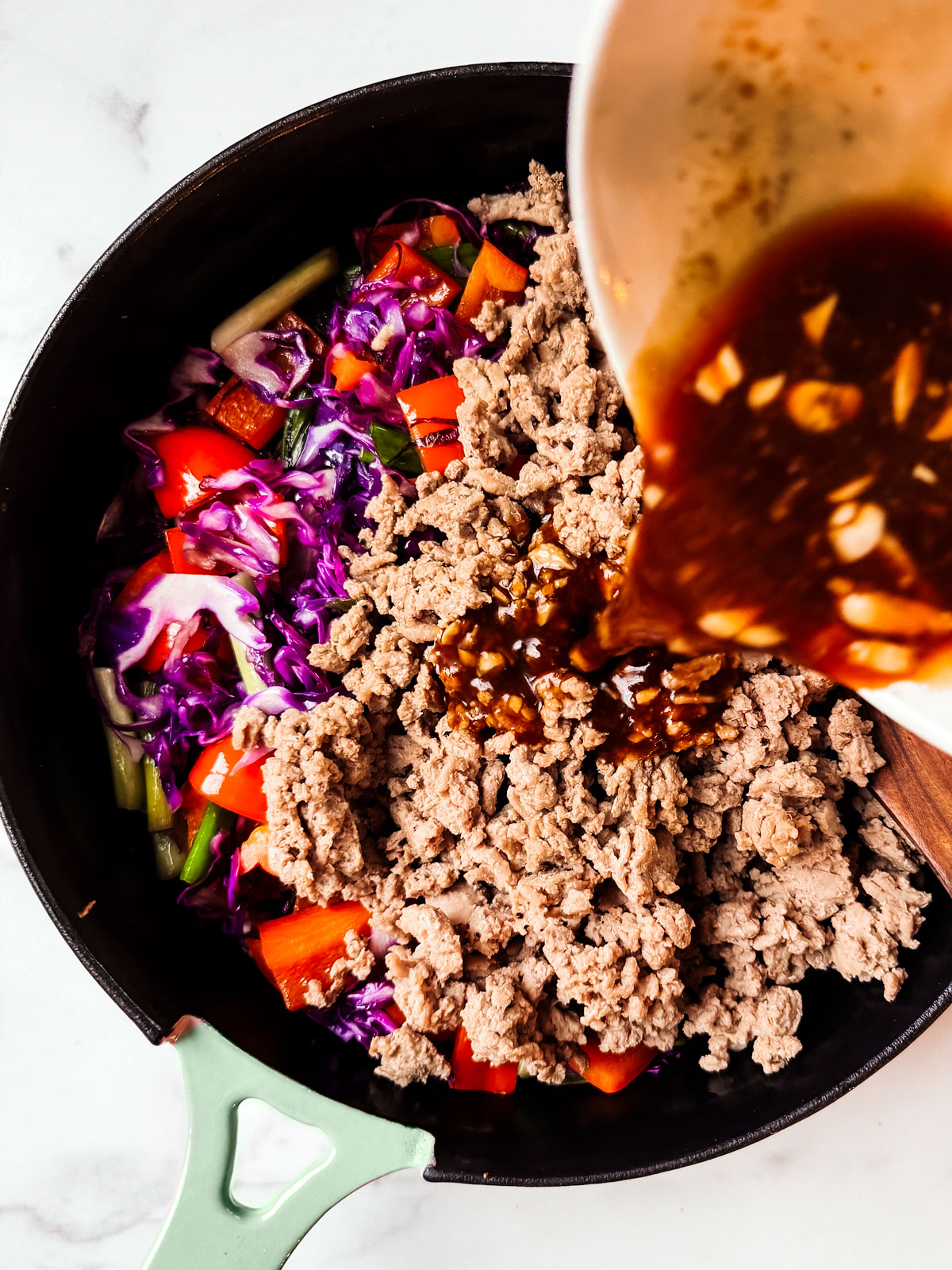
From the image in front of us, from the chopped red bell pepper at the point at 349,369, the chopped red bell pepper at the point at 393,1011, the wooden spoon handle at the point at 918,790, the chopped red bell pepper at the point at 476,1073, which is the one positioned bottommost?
the chopped red bell pepper at the point at 476,1073

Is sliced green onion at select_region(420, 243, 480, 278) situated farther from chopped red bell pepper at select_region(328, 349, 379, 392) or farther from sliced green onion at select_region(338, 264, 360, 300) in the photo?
chopped red bell pepper at select_region(328, 349, 379, 392)

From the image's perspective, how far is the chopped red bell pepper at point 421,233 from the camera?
2.36 m

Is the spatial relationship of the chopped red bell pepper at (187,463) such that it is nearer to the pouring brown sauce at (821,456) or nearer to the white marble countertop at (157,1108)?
the white marble countertop at (157,1108)

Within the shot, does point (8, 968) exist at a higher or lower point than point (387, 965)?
higher

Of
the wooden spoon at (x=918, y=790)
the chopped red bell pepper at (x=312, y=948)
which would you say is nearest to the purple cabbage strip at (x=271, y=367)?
the chopped red bell pepper at (x=312, y=948)

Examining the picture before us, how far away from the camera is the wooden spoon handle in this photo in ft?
6.71

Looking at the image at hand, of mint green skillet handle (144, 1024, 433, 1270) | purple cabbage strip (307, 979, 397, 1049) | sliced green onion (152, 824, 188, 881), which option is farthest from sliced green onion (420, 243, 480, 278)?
mint green skillet handle (144, 1024, 433, 1270)

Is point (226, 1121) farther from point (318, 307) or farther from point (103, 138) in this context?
point (103, 138)

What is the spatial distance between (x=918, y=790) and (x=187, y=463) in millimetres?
1878

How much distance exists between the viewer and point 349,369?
2.32 meters

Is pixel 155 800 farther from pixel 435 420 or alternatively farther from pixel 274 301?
pixel 274 301

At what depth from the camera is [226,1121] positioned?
6.29ft

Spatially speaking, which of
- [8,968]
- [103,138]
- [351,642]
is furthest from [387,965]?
[103,138]

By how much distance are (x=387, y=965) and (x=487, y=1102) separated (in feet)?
1.35
